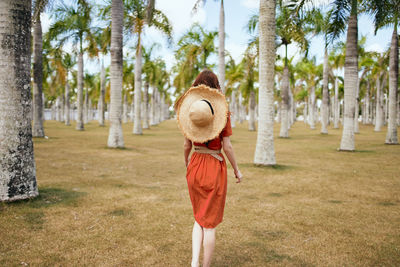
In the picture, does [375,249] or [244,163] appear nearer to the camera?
[375,249]

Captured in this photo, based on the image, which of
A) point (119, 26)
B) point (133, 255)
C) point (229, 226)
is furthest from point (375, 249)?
point (119, 26)

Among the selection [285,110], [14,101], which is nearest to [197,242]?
[14,101]

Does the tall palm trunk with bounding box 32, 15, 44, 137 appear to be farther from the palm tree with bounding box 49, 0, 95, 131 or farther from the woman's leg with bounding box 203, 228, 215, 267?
the woman's leg with bounding box 203, 228, 215, 267

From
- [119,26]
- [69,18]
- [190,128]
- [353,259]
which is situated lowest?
[353,259]

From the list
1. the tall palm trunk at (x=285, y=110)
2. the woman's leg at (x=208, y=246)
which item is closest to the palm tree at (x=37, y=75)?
the woman's leg at (x=208, y=246)

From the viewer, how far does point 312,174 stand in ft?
28.9

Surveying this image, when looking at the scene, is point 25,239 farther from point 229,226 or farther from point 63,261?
point 229,226

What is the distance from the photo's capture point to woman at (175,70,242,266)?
2.95 m

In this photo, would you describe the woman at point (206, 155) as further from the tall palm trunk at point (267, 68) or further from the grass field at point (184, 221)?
the tall palm trunk at point (267, 68)

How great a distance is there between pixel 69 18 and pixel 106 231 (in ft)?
75.8

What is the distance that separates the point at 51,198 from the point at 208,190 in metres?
4.03

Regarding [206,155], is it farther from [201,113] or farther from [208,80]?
[208,80]

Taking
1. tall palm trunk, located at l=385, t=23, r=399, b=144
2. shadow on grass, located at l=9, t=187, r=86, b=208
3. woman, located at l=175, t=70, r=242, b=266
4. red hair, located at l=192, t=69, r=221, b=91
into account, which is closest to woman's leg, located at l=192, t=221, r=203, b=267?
woman, located at l=175, t=70, r=242, b=266

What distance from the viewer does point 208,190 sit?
298 centimetres
